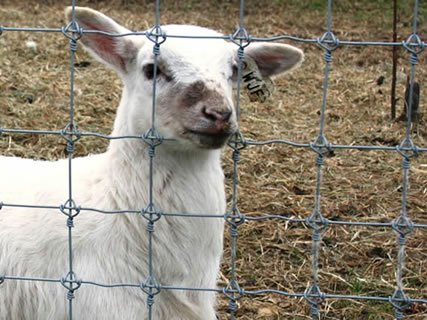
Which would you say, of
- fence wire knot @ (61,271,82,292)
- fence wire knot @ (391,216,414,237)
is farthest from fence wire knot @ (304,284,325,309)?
fence wire knot @ (61,271,82,292)

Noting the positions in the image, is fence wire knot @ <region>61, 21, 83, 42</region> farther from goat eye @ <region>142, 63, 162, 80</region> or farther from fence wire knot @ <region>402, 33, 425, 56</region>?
fence wire knot @ <region>402, 33, 425, 56</region>

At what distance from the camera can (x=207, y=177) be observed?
287 centimetres

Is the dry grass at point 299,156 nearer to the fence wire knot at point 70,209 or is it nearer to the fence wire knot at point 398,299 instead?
the fence wire knot at point 398,299

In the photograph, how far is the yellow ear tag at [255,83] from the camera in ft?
8.61

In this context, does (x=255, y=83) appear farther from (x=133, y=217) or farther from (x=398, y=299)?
(x=398, y=299)

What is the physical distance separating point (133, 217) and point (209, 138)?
1.78ft

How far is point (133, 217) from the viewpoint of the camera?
9.15 feet

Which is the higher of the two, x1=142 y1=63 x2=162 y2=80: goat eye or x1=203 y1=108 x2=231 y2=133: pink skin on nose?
x1=142 y1=63 x2=162 y2=80: goat eye

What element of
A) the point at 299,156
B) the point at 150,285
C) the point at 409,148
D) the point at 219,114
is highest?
the point at 219,114

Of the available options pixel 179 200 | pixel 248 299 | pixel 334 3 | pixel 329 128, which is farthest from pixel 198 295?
pixel 334 3

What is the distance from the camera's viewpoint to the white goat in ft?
8.89

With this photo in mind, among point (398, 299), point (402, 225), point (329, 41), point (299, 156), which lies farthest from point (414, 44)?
point (299, 156)

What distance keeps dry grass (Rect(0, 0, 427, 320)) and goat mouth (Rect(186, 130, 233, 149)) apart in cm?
132

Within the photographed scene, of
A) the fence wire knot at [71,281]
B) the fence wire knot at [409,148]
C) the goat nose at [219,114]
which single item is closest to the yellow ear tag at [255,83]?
the goat nose at [219,114]
